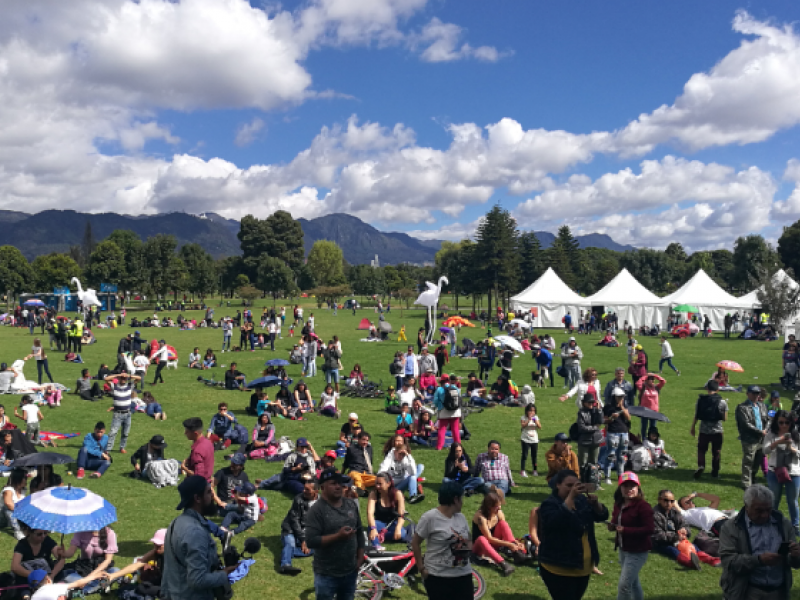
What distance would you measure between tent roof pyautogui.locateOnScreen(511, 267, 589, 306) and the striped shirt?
119ft

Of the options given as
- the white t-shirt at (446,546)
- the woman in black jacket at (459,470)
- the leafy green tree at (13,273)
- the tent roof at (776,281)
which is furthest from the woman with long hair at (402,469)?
the leafy green tree at (13,273)

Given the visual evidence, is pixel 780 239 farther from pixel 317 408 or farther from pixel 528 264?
pixel 317 408

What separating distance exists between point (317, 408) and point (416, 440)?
428cm

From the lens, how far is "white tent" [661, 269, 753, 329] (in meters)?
41.2

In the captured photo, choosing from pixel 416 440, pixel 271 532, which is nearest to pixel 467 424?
pixel 416 440

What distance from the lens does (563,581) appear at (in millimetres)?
4746

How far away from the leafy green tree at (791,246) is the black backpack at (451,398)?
250ft

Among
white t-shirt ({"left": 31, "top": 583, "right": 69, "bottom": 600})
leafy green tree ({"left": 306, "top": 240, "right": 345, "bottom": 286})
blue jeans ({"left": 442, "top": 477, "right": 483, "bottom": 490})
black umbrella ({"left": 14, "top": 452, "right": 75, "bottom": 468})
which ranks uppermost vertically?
leafy green tree ({"left": 306, "top": 240, "right": 345, "bottom": 286})

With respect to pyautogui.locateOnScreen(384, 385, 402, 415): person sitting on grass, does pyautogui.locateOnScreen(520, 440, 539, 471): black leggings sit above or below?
above

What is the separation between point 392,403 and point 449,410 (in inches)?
186

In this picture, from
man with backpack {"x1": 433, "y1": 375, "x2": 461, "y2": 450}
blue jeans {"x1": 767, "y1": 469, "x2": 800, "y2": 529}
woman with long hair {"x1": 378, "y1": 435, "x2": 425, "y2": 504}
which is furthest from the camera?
man with backpack {"x1": 433, "y1": 375, "x2": 461, "y2": 450}

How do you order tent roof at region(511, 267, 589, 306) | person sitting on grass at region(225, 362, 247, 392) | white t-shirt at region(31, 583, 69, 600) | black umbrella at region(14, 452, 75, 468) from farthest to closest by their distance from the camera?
1. tent roof at region(511, 267, 589, 306)
2. person sitting on grass at region(225, 362, 247, 392)
3. black umbrella at region(14, 452, 75, 468)
4. white t-shirt at region(31, 583, 69, 600)

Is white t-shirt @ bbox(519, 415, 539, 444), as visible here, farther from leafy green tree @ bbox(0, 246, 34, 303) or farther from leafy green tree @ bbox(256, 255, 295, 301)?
leafy green tree @ bbox(0, 246, 34, 303)

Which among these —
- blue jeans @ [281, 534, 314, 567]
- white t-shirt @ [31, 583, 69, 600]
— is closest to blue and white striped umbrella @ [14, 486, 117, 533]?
white t-shirt @ [31, 583, 69, 600]
